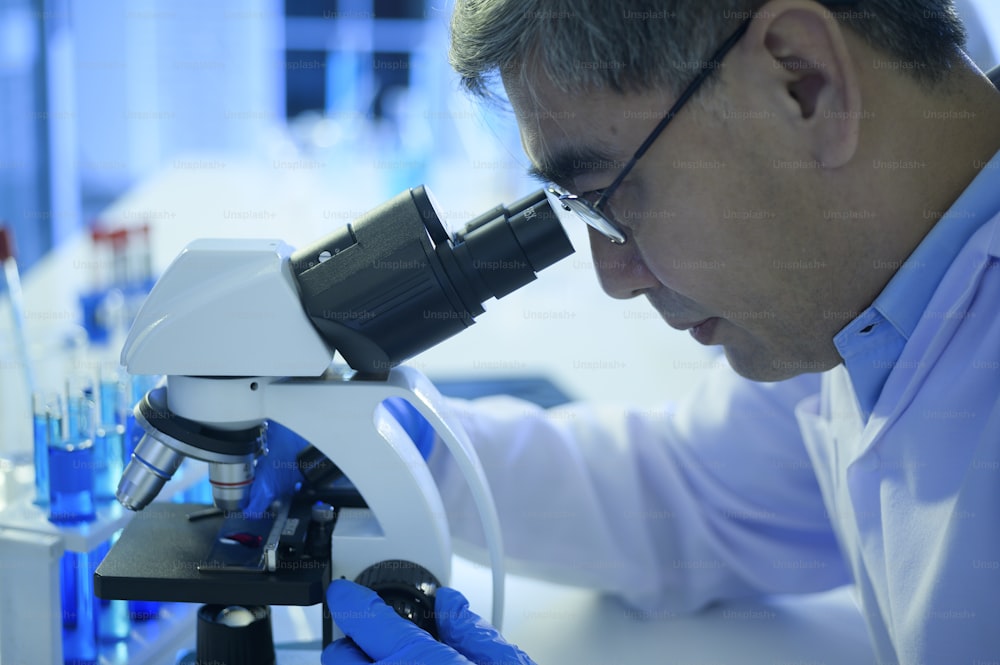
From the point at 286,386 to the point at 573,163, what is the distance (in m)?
0.43

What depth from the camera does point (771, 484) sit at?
1538 millimetres

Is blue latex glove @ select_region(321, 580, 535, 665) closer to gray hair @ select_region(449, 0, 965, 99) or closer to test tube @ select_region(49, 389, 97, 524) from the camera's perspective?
test tube @ select_region(49, 389, 97, 524)

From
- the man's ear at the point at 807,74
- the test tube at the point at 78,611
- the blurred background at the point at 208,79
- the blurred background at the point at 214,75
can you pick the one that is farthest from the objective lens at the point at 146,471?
the blurred background at the point at 214,75

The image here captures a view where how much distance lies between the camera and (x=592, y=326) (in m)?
2.84

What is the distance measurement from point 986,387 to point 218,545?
92cm

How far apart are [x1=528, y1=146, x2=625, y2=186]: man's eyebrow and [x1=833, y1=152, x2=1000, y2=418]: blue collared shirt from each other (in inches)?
15.3

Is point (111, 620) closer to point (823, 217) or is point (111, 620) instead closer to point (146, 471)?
point (146, 471)

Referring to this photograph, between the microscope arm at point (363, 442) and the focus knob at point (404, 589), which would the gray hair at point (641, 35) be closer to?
the microscope arm at point (363, 442)

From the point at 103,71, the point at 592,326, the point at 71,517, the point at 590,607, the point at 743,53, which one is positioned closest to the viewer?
the point at 743,53

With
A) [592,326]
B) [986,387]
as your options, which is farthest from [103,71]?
[986,387]

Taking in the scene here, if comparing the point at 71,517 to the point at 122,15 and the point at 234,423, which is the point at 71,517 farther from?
the point at 122,15

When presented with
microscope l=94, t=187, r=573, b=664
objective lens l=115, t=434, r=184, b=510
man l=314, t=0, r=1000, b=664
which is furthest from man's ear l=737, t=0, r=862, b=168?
objective lens l=115, t=434, r=184, b=510

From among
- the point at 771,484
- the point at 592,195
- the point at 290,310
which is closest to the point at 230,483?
the point at 290,310

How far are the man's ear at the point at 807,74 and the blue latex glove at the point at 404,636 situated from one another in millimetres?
661
